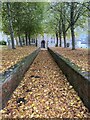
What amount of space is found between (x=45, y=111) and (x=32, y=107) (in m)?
0.41

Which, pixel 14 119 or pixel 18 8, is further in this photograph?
pixel 18 8

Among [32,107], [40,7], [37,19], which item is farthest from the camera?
[37,19]

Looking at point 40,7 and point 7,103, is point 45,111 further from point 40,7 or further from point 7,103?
point 40,7

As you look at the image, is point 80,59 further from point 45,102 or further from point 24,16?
point 24,16

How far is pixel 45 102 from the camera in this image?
5305mm

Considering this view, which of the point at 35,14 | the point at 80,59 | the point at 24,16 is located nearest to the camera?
the point at 80,59

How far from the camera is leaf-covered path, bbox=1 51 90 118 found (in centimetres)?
458

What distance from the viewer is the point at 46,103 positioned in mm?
5234

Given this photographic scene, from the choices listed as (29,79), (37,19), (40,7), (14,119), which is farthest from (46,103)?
(37,19)

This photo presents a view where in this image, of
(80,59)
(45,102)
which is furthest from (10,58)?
(45,102)

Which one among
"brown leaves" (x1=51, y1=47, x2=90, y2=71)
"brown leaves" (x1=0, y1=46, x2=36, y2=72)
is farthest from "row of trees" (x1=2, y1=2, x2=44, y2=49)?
"brown leaves" (x1=51, y1=47, x2=90, y2=71)

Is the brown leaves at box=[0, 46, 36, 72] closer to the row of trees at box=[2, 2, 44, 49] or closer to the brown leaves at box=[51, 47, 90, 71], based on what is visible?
the brown leaves at box=[51, 47, 90, 71]

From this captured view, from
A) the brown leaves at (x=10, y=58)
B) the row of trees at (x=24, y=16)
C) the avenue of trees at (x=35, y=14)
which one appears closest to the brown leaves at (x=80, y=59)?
the brown leaves at (x=10, y=58)

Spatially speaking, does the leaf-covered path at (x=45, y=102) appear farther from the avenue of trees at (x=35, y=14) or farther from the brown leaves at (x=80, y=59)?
the avenue of trees at (x=35, y=14)
